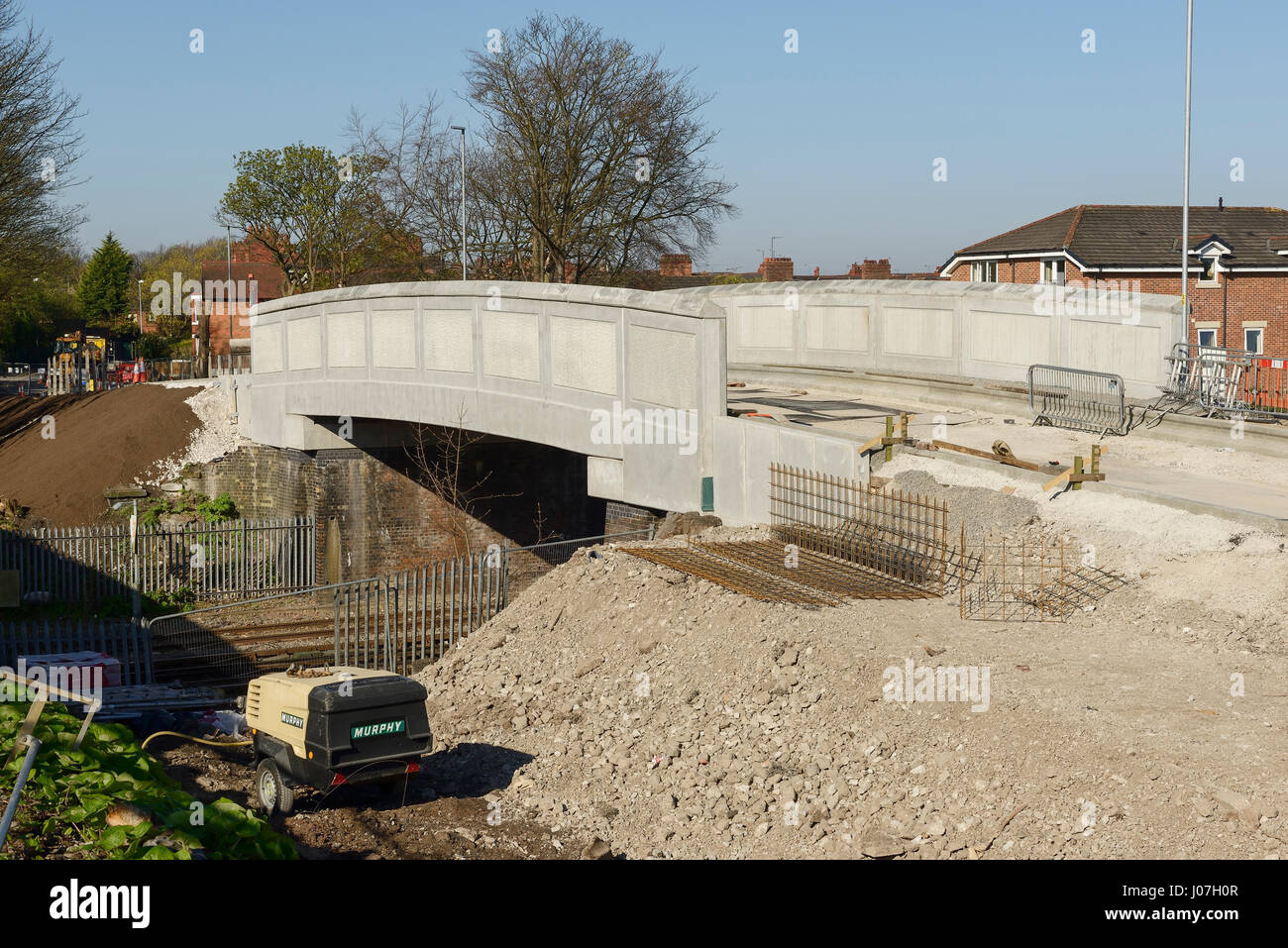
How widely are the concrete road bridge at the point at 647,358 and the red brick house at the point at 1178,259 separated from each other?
16321mm

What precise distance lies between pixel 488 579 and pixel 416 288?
25.0ft

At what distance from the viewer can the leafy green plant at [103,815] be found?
7184 mm

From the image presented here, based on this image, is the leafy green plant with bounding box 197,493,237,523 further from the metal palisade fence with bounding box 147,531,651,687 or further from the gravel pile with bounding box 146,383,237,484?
the metal palisade fence with bounding box 147,531,651,687

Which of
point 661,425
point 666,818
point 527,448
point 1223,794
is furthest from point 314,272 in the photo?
point 1223,794

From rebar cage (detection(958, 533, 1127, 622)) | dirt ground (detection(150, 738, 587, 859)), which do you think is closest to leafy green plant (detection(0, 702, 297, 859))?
dirt ground (detection(150, 738, 587, 859))

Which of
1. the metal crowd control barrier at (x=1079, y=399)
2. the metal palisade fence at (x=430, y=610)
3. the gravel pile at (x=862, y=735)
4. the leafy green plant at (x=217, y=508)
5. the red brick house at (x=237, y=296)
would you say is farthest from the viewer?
the red brick house at (x=237, y=296)

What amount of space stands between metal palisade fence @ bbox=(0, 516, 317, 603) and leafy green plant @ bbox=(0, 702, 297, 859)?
61.8 feet

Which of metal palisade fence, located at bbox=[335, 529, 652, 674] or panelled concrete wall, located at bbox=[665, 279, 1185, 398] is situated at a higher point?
panelled concrete wall, located at bbox=[665, 279, 1185, 398]

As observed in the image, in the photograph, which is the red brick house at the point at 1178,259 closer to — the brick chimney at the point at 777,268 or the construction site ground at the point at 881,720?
the brick chimney at the point at 777,268

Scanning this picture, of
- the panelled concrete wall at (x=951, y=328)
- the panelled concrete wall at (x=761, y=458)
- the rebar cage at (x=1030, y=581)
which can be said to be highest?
the panelled concrete wall at (x=951, y=328)

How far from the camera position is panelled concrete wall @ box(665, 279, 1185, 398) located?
20812 millimetres

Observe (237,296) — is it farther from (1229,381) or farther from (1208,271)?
(1229,381)

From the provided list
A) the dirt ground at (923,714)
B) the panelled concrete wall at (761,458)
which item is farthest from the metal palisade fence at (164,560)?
the dirt ground at (923,714)

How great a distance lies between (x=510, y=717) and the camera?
1407 cm
